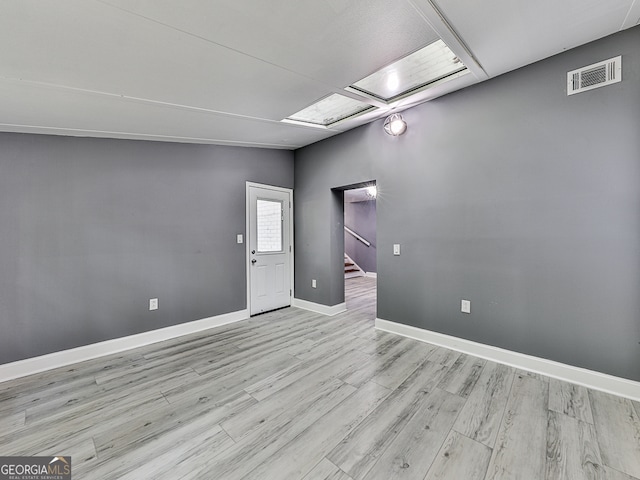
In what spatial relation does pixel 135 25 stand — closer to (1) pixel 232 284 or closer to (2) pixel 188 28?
(2) pixel 188 28

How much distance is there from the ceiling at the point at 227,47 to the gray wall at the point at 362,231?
6.10 meters

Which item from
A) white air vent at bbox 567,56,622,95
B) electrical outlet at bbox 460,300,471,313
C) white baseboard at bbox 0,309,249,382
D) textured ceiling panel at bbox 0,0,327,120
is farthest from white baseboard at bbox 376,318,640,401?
textured ceiling panel at bbox 0,0,327,120

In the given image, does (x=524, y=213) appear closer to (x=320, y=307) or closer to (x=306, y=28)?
(x=306, y=28)

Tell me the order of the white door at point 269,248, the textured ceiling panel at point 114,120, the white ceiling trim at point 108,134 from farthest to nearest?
the white door at point 269,248 → the white ceiling trim at point 108,134 → the textured ceiling panel at point 114,120

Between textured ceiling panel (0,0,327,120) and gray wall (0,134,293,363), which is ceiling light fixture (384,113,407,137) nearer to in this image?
textured ceiling panel (0,0,327,120)

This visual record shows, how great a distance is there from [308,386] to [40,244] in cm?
293

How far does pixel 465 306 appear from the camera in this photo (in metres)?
2.87

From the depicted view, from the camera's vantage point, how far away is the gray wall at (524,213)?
2.08m

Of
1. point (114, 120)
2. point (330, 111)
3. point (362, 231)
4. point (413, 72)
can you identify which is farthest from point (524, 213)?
point (362, 231)

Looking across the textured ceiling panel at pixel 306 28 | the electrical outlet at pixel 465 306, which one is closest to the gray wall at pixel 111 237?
the textured ceiling panel at pixel 306 28

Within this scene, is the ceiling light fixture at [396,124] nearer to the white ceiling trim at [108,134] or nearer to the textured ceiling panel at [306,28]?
the textured ceiling panel at [306,28]

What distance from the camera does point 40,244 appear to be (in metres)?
2.60

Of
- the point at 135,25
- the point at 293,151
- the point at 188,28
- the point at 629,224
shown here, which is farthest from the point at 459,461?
the point at 293,151

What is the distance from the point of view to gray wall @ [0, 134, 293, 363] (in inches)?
98.9
